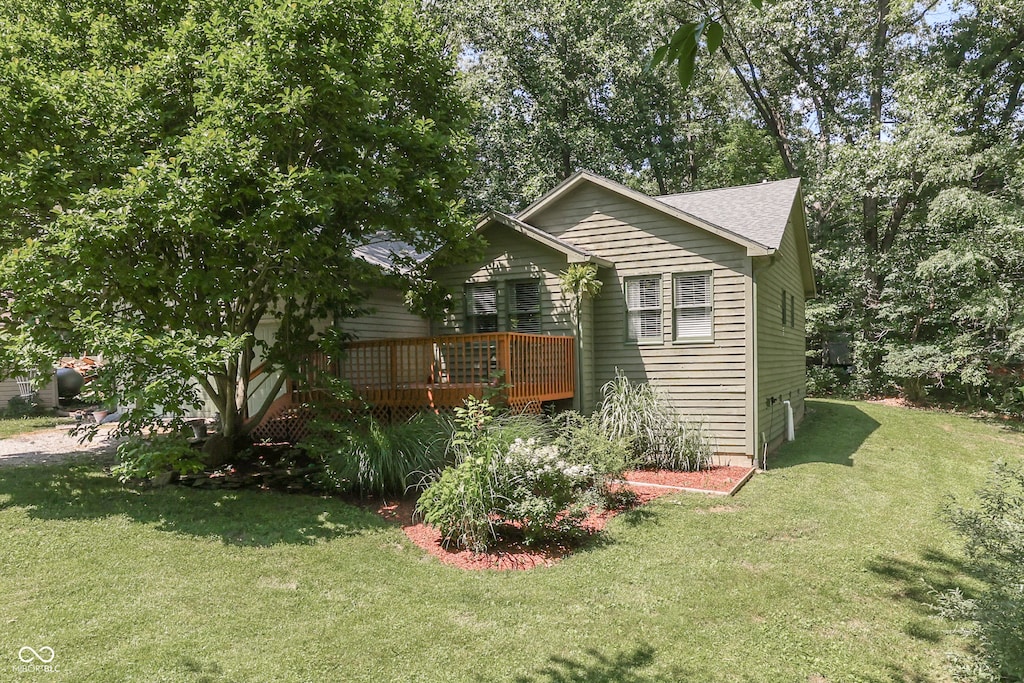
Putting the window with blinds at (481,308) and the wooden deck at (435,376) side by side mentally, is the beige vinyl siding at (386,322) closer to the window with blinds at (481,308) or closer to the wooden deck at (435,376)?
the wooden deck at (435,376)

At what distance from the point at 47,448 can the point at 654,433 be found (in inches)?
416

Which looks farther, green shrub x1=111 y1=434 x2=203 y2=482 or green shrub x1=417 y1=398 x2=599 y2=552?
green shrub x1=111 y1=434 x2=203 y2=482

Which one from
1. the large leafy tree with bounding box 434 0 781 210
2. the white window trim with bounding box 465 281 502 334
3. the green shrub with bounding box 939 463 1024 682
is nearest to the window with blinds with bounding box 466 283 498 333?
the white window trim with bounding box 465 281 502 334

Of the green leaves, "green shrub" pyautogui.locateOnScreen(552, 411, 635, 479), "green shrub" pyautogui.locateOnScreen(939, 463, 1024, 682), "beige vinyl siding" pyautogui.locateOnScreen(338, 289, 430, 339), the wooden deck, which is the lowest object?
"green shrub" pyautogui.locateOnScreen(939, 463, 1024, 682)

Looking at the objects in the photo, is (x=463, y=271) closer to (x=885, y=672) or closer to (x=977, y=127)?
Answer: (x=885, y=672)

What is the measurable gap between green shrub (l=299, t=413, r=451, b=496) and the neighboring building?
1069 mm

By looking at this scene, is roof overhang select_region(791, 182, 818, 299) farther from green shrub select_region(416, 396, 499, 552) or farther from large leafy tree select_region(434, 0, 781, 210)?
green shrub select_region(416, 396, 499, 552)

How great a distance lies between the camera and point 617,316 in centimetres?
1140

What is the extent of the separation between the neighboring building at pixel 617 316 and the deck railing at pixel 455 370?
29 mm

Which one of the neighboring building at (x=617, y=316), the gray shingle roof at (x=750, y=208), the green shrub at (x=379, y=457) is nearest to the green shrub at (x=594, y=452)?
the neighboring building at (x=617, y=316)

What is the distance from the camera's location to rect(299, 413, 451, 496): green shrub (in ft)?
27.0

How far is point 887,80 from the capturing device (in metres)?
20.8

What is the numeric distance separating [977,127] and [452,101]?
16.8 metres

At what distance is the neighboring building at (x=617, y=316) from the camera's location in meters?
10.1
